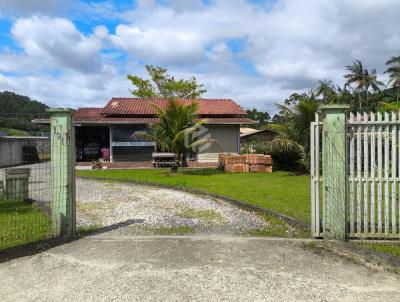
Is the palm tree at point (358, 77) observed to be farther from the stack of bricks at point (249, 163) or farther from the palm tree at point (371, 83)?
the stack of bricks at point (249, 163)

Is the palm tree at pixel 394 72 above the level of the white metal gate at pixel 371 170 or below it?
above

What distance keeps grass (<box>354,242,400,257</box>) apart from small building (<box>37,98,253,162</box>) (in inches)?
696

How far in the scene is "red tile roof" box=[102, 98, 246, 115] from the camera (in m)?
24.3

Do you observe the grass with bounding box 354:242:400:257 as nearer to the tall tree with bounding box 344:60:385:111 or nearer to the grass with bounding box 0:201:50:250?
the grass with bounding box 0:201:50:250

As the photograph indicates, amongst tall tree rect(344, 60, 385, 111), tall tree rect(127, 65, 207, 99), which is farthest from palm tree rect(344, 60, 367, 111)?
tall tree rect(127, 65, 207, 99)

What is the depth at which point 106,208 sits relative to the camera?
28.5 feet

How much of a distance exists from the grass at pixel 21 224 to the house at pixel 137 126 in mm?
14126

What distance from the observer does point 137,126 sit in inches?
926

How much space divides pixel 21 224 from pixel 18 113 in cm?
5039

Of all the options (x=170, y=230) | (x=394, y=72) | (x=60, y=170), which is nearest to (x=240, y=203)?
(x=170, y=230)

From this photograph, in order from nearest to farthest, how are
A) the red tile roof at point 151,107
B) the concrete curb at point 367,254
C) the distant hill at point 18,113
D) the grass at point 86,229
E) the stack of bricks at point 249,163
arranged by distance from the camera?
the concrete curb at point 367,254 → the grass at point 86,229 → the stack of bricks at point 249,163 → the red tile roof at point 151,107 → the distant hill at point 18,113

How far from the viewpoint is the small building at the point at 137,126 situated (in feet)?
75.9

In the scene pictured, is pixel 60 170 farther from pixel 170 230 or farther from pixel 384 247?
pixel 384 247

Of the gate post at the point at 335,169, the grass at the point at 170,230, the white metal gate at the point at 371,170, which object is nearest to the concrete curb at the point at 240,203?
the gate post at the point at 335,169
